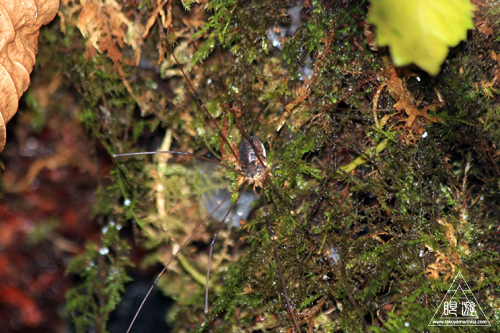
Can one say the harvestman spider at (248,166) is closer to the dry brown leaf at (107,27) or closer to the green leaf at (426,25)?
the dry brown leaf at (107,27)

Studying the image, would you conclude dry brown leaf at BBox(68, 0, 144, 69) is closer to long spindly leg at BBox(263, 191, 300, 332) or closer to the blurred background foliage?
the blurred background foliage

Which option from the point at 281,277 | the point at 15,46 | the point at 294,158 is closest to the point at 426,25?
the point at 294,158

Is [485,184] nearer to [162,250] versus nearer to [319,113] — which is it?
[319,113]

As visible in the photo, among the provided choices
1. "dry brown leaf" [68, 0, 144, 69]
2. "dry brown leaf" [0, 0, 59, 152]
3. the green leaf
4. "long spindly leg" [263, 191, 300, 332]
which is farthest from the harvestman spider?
the green leaf

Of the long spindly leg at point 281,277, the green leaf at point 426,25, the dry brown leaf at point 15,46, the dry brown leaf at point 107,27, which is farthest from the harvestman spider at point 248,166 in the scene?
the green leaf at point 426,25

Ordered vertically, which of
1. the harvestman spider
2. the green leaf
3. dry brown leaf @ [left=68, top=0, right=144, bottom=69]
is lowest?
the harvestman spider

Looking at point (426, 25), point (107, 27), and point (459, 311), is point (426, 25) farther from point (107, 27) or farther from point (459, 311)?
point (107, 27)
